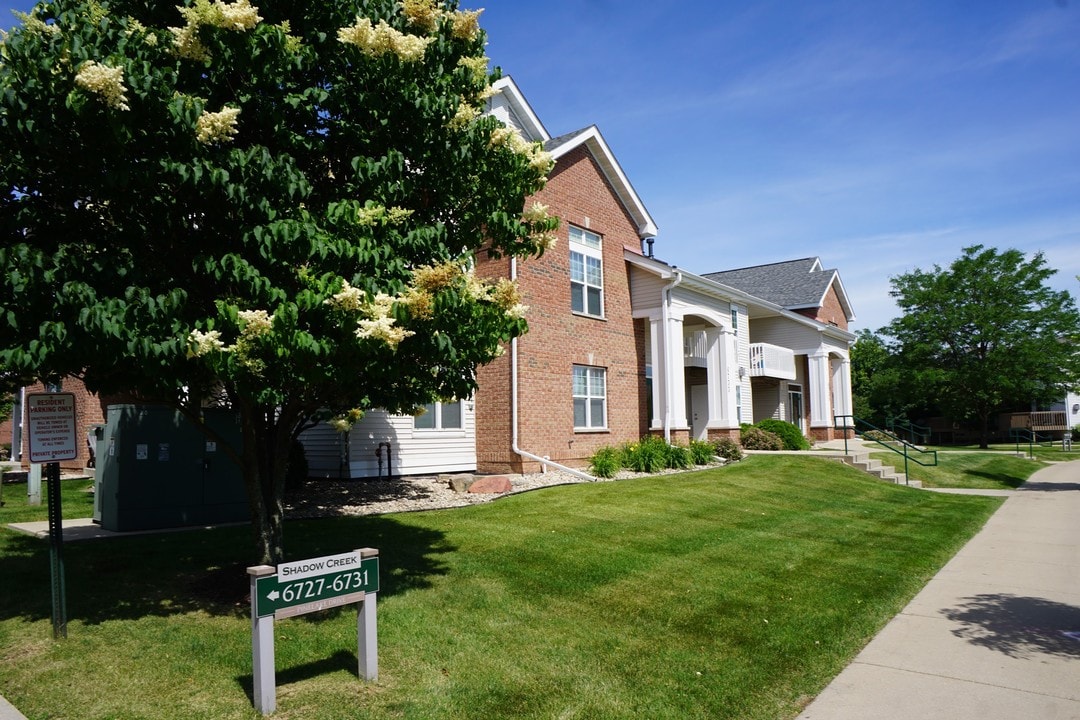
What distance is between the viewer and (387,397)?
7738 millimetres

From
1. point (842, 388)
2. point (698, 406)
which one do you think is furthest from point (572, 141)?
point (842, 388)

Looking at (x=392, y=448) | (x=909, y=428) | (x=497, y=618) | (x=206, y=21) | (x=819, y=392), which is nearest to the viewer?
(x=206, y=21)

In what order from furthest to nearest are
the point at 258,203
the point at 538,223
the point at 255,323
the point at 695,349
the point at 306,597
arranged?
the point at 695,349, the point at 538,223, the point at 258,203, the point at 255,323, the point at 306,597

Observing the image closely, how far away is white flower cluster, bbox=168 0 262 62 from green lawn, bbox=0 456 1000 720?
4560 millimetres

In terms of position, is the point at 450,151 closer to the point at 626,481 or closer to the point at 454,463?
the point at 626,481

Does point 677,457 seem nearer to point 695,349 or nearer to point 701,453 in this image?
point 701,453

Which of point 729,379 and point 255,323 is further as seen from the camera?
point 729,379

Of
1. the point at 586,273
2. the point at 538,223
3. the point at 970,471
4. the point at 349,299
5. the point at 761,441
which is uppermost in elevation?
the point at 586,273

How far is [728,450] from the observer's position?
855 inches

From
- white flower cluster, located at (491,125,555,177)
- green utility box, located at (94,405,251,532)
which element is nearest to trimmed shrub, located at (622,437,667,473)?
green utility box, located at (94,405,251,532)

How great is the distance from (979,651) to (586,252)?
14.8 meters

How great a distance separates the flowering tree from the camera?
5.32 metres

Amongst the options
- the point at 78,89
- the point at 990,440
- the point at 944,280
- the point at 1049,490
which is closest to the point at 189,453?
the point at 78,89

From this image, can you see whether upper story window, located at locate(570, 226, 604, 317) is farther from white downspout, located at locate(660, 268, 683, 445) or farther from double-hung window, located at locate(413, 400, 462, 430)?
double-hung window, located at locate(413, 400, 462, 430)
